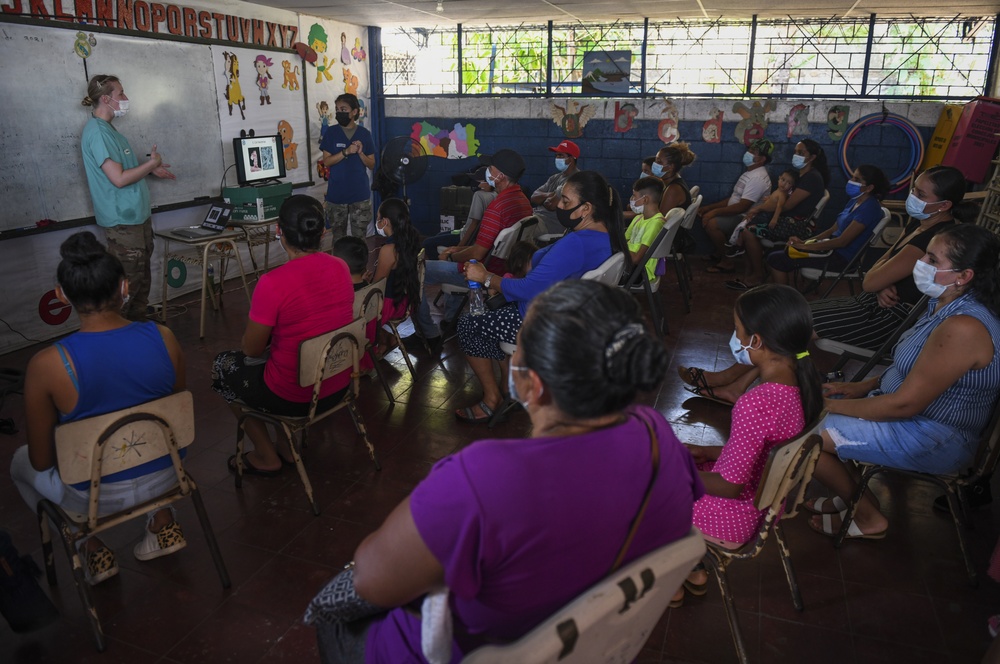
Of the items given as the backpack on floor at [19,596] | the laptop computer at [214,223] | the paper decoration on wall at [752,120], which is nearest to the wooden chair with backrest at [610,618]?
the backpack on floor at [19,596]

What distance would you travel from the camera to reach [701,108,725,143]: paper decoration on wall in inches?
278

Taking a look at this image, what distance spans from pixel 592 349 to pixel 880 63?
7099 mm

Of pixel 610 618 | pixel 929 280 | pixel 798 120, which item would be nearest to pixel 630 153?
pixel 798 120

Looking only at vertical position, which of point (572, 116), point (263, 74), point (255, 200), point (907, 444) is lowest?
point (907, 444)

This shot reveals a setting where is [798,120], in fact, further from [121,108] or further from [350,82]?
[121,108]

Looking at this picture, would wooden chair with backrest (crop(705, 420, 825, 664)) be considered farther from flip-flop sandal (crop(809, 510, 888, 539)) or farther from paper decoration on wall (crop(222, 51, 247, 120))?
paper decoration on wall (crop(222, 51, 247, 120))

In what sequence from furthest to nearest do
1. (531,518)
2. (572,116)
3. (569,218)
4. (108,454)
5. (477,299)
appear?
(572,116) < (477,299) < (569,218) < (108,454) < (531,518)

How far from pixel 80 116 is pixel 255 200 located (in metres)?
1.25

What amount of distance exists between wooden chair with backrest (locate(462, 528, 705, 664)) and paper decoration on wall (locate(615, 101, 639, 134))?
263 inches

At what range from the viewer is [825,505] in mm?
2777

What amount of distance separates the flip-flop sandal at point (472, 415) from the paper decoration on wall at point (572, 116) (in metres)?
4.78

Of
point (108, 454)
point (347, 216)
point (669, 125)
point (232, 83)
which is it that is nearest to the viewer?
point (108, 454)

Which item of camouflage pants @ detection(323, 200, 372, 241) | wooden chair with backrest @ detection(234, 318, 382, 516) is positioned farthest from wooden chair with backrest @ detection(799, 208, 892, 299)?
camouflage pants @ detection(323, 200, 372, 241)

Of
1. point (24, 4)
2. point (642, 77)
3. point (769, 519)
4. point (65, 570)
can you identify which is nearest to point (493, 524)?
point (769, 519)
